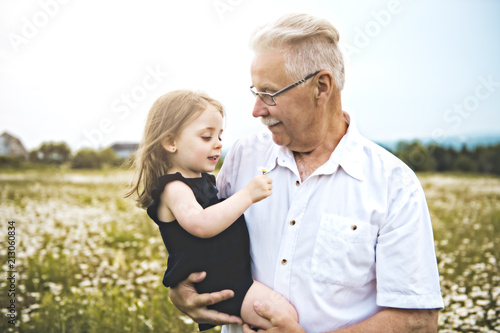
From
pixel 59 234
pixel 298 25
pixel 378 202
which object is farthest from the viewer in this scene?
pixel 59 234

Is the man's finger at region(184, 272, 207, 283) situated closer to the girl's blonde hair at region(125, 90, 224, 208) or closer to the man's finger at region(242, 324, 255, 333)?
the man's finger at region(242, 324, 255, 333)

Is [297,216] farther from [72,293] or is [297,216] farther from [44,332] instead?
[72,293]

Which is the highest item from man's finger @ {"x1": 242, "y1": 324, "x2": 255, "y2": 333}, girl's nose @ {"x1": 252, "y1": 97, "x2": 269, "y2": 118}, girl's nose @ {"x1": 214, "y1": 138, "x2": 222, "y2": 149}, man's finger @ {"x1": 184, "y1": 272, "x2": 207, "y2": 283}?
girl's nose @ {"x1": 252, "y1": 97, "x2": 269, "y2": 118}

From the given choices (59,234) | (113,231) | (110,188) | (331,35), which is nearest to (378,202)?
(331,35)

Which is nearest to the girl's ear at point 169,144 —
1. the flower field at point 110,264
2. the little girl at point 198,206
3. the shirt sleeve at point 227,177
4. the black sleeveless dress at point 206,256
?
the little girl at point 198,206

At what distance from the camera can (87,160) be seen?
11.2m

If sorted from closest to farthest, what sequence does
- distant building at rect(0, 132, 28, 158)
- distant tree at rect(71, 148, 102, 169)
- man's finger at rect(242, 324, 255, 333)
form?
man's finger at rect(242, 324, 255, 333) → distant building at rect(0, 132, 28, 158) → distant tree at rect(71, 148, 102, 169)

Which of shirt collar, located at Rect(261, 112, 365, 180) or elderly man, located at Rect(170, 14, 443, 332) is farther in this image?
shirt collar, located at Rect(261, 112, 365, 180)

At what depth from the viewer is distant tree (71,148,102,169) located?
428 inches

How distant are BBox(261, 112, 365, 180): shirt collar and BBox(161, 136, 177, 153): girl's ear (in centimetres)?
51

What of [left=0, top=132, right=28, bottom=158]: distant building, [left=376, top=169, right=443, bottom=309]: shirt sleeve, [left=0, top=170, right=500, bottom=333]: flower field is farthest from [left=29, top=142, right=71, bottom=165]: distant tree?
[left=376, top=169, right=443, bottom=309]: shirt sleeve

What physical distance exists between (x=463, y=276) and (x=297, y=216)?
3.90m

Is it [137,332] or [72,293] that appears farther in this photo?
[72,293]

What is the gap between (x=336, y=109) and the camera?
224cm
